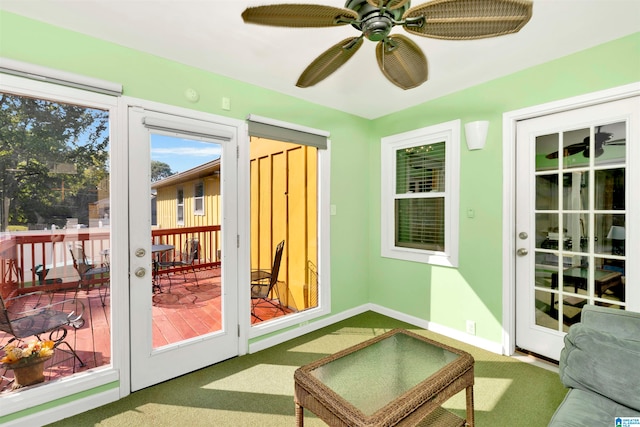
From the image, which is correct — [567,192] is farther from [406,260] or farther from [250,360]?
[250,360]

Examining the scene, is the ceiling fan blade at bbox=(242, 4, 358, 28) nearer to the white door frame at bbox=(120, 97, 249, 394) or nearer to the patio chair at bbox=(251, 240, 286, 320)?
the white door frame at bbox=(120, 97, 249, 394)

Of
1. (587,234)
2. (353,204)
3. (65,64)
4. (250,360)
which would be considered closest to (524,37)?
(587,234)

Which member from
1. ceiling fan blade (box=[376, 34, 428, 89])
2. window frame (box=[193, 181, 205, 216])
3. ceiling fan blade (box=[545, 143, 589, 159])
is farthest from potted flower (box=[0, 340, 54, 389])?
ceiling fan blade (box=[545, 143, 589, 159])

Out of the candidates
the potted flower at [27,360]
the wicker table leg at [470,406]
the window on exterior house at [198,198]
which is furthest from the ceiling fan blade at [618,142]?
the potted flower at [27,360]

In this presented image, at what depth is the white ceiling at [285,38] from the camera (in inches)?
69.8

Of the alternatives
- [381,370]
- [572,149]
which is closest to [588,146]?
[572,149]

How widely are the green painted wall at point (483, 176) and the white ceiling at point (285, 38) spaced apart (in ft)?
0.26

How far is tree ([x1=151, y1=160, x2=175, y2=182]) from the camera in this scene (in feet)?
7.53

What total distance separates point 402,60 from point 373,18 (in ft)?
1.23

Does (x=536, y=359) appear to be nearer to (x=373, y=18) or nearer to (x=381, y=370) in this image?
(x=381, y=370)

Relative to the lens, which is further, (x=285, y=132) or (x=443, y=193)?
(x=443, y=193)

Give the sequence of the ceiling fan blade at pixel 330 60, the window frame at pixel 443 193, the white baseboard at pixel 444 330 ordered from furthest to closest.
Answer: the window frame at pixel 443 193
the white baseboard at pixel 444 330
the ceiling fan blade at pixel 330 60

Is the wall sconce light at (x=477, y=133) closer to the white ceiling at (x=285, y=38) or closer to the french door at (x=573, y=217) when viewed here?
the french door at (x=573, y=217)

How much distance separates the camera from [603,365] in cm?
139
